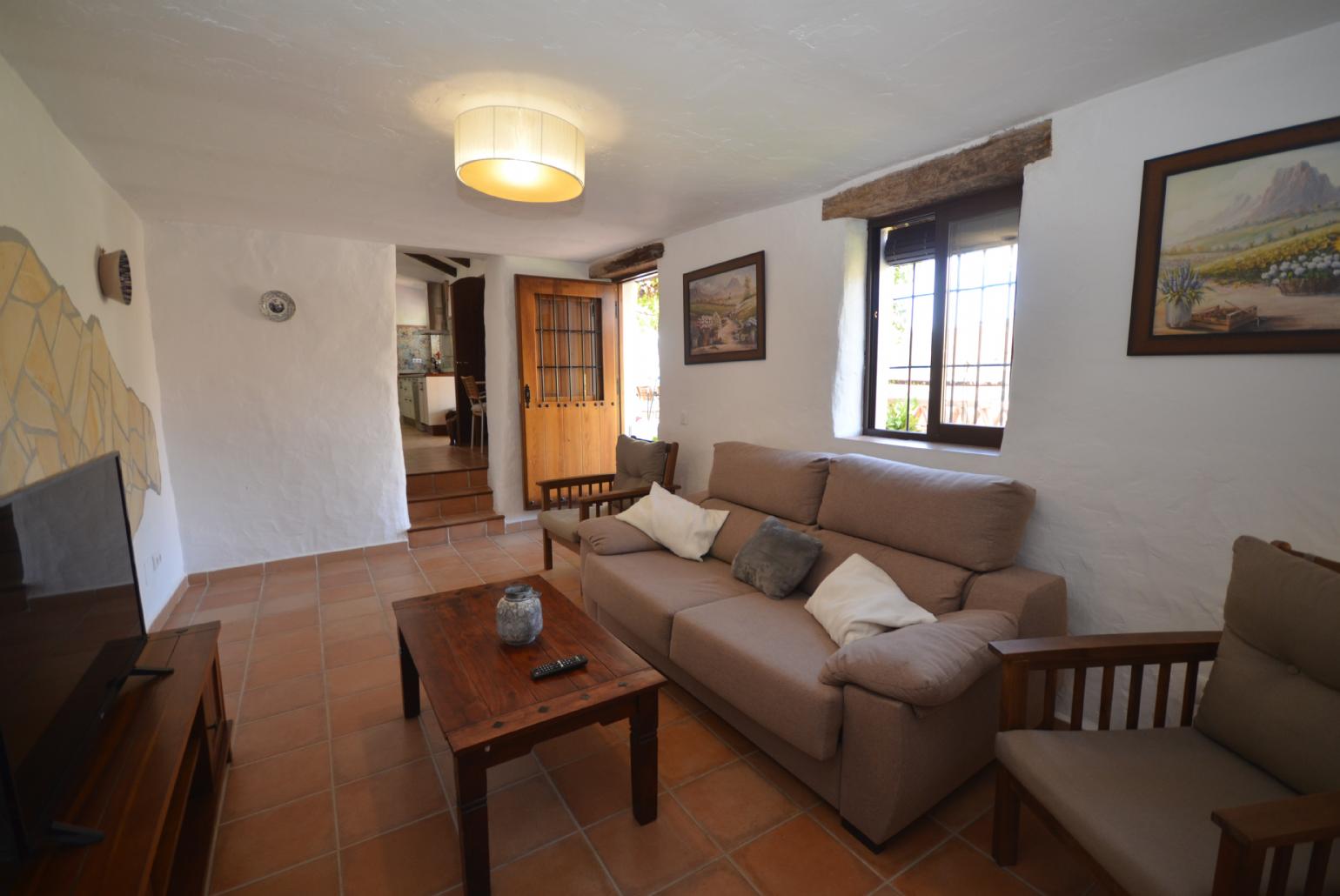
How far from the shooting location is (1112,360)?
198cm

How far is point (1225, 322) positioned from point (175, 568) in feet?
16.9

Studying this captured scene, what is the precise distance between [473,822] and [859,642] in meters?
1.15

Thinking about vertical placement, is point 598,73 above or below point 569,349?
above

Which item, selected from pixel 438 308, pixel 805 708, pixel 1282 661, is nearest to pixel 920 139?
pixel 1282 661

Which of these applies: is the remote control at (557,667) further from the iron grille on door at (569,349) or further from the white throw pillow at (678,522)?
the iron grille on door at (569,349)

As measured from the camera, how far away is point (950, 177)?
2383mm

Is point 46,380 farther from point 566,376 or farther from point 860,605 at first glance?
point 566,376

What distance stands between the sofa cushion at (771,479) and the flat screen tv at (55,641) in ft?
7.89

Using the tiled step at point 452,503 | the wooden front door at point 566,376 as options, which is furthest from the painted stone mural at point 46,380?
the wooden front door at point 566,376

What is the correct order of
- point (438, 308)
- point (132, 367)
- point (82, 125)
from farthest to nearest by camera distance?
point (438, 308) → point (132, 367) → point (82, 125)

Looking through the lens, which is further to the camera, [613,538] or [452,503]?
[452,503]

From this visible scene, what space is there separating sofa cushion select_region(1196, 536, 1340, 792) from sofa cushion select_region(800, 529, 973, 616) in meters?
0.69

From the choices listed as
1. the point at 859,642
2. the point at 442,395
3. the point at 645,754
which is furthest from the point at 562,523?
the point at 442,395

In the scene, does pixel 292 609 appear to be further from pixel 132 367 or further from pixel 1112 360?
A: pixel 1112 360
